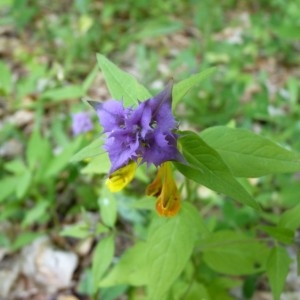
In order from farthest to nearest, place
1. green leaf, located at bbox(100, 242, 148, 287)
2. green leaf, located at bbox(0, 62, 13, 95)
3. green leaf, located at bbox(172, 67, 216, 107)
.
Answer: green leaf, located at bbox(0, 62, 13, 95) → green leaf, located at bbox(100, 242, 148, 287) → green leaf, located at bbox(172, 67, 216, 107)

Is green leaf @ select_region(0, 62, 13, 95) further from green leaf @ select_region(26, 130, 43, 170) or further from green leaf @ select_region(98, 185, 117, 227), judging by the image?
green leaf @ select_region(98, 185, 117, 227)

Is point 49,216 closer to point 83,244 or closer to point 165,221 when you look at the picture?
point 83,244

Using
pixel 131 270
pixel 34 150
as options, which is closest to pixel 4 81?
pixel 34 150

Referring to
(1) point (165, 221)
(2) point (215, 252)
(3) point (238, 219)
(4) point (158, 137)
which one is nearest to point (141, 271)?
(2) point (215, 252)

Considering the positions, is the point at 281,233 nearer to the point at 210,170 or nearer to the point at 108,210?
the point at 210,170

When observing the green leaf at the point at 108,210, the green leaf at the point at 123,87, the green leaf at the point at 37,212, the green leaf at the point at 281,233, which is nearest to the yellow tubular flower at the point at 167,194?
the green leaf at the point at 123,87

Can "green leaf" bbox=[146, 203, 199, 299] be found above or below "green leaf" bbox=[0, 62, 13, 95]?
above

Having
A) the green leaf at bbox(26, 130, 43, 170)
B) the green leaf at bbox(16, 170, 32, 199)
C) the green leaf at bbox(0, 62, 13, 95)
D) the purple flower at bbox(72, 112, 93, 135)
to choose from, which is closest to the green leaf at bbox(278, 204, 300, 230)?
the purple flower at bbox(72, 112, 93, 135)

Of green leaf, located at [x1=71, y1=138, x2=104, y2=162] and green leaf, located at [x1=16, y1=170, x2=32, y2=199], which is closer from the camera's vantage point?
green leaf, located at [x1=71, y1=138, x2=104, y2=162]
